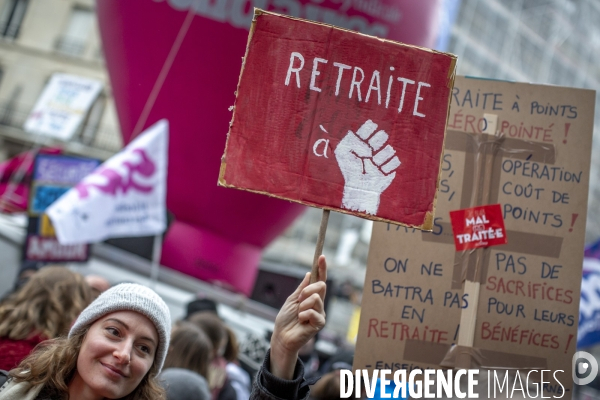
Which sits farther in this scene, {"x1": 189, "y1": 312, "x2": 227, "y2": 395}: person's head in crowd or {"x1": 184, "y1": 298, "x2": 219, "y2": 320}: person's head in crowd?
{"x1": 184, "y1": 298, "x2": 219, "y2": 320}: person's head in crowd

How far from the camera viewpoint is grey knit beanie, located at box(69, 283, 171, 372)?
2.17 m

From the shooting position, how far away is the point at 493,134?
272cm

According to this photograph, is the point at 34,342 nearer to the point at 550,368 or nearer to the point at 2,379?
the point at 2,379

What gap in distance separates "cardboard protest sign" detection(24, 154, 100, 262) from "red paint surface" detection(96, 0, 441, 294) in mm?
1282

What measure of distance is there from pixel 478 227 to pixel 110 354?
4.79ft

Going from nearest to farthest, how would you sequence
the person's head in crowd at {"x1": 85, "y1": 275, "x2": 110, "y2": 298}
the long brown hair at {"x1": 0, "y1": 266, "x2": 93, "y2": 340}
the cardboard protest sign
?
1. the long brown hair at {"x1": 0, "y1": 266, "x2": 93, "y2": 340}
2. the person's head in crowd at {"x1": 85, "y1": 275, "x2": 110, "y2": 298}
3. the cardboard protest sign

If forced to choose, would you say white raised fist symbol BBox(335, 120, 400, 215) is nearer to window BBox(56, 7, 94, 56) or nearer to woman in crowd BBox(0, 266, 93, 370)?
woman in crowd BBox(0, 266, 93, 370)

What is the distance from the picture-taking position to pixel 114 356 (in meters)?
2.09

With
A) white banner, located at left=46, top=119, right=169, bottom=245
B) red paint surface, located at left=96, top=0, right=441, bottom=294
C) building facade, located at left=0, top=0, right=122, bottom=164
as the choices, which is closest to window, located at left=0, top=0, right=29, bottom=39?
building facade, located at left=0, top=0, right=122, bottom=164

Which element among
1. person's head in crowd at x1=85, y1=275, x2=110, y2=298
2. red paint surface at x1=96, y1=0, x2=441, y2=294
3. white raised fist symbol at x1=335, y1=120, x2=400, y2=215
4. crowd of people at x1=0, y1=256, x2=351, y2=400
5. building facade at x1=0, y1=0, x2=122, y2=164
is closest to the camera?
crowd of people at x1=0, y1=256, x2=351, y2=400

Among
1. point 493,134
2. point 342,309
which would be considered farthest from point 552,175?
→ point 342,309

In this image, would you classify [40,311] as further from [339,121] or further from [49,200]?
[49,200]

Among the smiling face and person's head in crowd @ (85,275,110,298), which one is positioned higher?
person's head in crowd @ (85,275,110,298)

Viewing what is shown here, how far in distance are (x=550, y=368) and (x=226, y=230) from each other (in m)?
5.72
